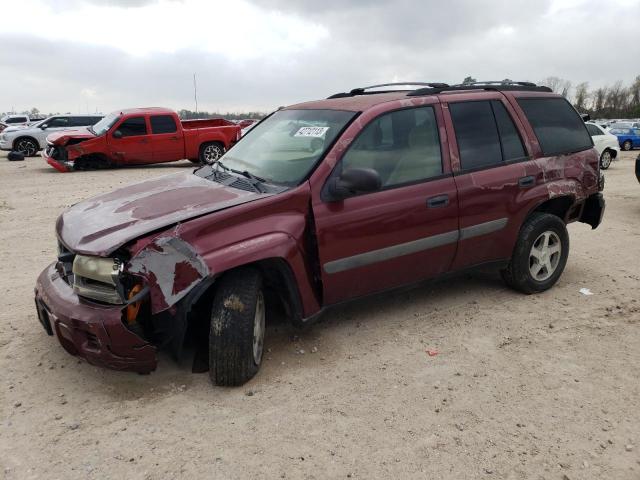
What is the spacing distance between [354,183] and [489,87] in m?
2.03

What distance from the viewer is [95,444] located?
2.79 meters

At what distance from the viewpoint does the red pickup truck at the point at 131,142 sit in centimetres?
1438

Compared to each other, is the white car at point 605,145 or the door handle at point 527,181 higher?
the door handle at point 527,181

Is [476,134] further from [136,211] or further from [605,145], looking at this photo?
[605,145]

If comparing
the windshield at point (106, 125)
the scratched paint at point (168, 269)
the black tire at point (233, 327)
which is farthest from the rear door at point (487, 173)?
the windshield at point (106, 125)

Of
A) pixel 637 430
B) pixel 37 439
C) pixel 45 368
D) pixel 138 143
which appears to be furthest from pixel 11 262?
pixel 138 143

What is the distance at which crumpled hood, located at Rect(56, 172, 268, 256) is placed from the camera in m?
3.08

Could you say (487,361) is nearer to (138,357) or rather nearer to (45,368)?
(138,357)

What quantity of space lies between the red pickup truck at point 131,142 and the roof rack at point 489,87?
1028 cm

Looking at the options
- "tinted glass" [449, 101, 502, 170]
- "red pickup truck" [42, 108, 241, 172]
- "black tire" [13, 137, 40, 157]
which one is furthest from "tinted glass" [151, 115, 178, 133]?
"tinted glass" [449, 101, 502, 170]

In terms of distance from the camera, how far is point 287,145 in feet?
13.3

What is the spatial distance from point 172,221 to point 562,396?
8.32 feet

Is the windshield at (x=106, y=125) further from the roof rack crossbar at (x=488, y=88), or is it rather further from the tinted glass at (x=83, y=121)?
the roof rack crossbar at (x=488, y=88)

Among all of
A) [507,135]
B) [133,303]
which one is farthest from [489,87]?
[133,303]
